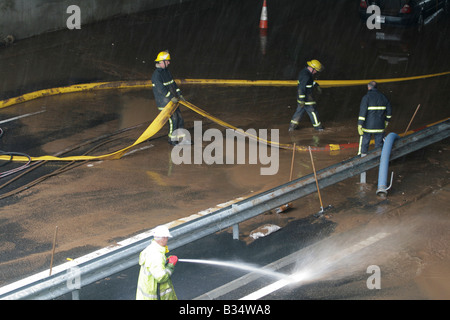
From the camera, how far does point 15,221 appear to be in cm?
875

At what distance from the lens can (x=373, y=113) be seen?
10.4 metres

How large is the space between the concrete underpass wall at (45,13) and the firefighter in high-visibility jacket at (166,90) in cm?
829

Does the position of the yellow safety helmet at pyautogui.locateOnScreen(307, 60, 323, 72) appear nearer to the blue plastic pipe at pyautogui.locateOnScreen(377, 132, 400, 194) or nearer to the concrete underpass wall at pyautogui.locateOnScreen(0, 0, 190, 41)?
the blue plastic pipe at pyautogui.locateOnScreen(377, 132, 400, 194)

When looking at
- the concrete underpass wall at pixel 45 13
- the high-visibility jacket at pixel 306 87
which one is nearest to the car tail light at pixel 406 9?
the high-visibility jacket at pixel 306 87

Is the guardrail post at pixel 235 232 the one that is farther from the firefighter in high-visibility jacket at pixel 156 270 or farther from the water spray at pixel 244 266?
the firefighter in high-visibility jacket at pixel 156 270

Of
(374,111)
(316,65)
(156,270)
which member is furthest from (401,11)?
(156,270)

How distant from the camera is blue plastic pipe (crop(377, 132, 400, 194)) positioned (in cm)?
924

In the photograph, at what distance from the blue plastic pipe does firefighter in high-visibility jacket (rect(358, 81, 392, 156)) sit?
0.84m

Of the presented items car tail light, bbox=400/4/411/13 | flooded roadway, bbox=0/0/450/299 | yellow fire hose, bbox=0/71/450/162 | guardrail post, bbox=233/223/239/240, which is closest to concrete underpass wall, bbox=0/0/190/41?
flooded roadway, bbox=0/0/450/299

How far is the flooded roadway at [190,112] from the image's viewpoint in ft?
28.9

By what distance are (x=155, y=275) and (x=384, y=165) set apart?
4824 millimetres

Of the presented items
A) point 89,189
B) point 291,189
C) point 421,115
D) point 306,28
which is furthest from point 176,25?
point 291,189

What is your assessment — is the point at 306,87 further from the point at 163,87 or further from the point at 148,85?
the point at 148,85

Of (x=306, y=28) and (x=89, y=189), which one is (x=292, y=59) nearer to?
(x=306, y=28)
